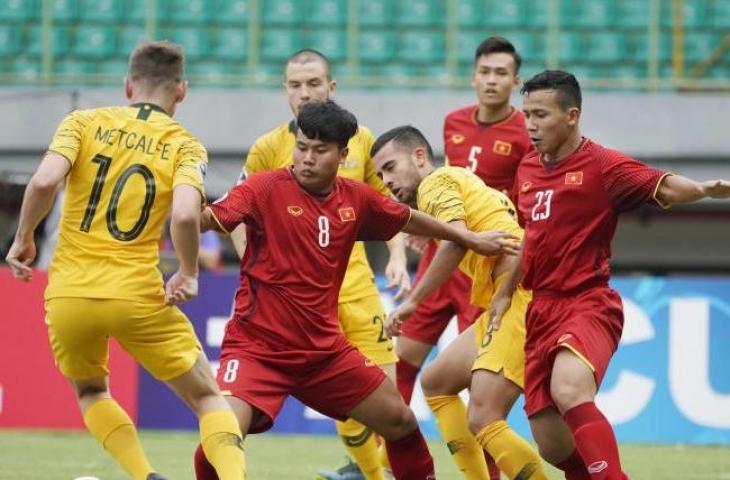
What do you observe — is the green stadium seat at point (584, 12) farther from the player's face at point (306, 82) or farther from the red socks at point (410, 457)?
the red socks at point (410, 457)

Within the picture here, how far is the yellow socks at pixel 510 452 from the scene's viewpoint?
6793 mm

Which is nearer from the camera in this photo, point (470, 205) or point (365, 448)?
point (470, 205)

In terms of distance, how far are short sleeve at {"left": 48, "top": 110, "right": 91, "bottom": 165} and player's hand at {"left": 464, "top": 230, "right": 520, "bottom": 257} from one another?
70.2 inches

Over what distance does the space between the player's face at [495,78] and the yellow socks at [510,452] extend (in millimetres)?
2655

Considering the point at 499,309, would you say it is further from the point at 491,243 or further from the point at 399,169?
the point at 399,169

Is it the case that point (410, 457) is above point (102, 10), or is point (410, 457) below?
below

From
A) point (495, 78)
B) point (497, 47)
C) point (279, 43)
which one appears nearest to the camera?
point (495, 78)

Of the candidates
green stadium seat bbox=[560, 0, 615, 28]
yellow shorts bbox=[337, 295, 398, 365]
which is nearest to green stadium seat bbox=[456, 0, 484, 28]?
green stadium seat bbox=[560, 0, 615, 28]

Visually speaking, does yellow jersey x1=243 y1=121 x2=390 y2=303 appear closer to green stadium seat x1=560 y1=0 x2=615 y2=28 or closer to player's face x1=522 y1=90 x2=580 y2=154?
player's face x1=522 y1=90 x2=580 y2=154

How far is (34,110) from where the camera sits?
1627cm

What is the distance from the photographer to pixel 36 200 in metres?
6.37

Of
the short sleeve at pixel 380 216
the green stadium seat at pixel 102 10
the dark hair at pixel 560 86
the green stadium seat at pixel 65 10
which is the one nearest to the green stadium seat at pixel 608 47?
the green stadium seat at pixel 102 10

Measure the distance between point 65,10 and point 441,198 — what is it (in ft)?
38.9

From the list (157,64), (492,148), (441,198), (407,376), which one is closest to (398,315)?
(441,198)
